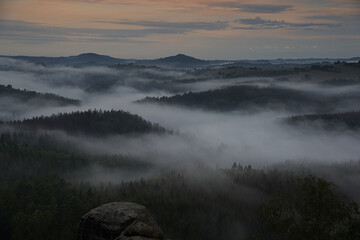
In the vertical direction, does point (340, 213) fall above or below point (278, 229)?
above

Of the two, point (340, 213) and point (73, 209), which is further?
point (73, 209)

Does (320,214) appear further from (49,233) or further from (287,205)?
(49,233)

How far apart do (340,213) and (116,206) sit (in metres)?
25.1

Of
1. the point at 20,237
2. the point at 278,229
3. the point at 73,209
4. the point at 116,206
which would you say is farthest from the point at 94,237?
the point at 73,209

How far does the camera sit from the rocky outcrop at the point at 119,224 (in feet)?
132

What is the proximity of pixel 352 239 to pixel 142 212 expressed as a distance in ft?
74.4

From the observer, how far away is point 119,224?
40.7m

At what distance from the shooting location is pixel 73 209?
574ft

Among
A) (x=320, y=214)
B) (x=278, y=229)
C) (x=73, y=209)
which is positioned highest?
(x=320, y=214)

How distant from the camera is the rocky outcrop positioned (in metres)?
40.1

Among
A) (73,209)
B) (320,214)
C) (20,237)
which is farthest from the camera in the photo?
(73,209)

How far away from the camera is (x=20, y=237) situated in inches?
5404

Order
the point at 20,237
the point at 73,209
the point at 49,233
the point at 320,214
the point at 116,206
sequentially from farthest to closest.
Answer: the point at 73,209, the point at 49,233, the point at 20,237, the point at 116,206, the point at 320,214

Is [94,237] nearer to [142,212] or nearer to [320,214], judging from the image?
[142,212]
